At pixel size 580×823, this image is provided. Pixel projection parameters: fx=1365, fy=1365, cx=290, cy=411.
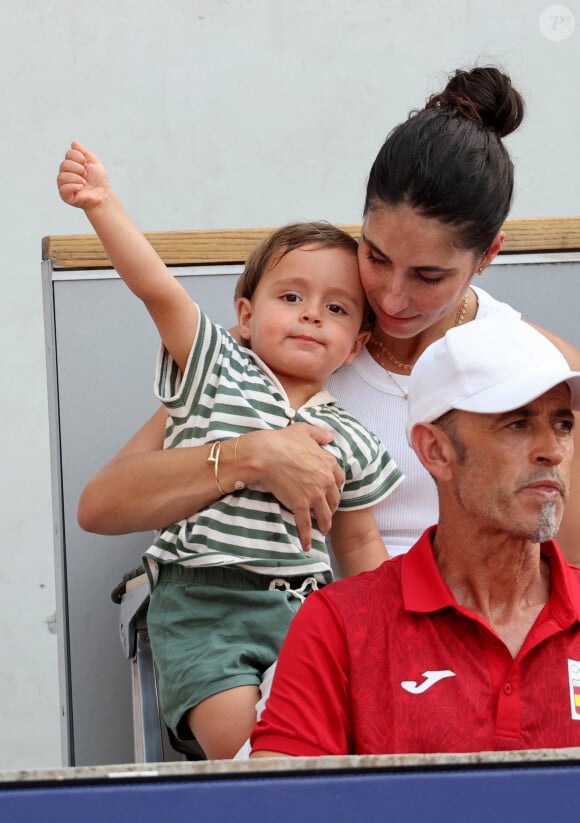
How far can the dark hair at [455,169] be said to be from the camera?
1768 mm

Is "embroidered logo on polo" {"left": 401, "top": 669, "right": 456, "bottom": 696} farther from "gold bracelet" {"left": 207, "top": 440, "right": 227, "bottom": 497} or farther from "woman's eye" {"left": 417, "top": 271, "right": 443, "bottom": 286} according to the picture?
"woman's eye" {"left": 417, "top": 271, "right": 443, "bottom": 286}

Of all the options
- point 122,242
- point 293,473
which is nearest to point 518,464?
point 293,473

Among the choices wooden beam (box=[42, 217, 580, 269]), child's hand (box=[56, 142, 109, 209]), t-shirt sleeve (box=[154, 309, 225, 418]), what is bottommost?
t-shirt sleeve (box=[154, 309, 225, 418])

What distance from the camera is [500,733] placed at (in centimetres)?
119

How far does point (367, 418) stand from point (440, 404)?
583mm

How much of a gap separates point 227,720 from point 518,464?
0.46 m

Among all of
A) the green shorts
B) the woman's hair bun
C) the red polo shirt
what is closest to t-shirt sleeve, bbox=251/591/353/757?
the red polo shirt

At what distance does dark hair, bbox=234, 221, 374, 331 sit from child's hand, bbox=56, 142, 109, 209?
273mm

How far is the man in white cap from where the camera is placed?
1197mm

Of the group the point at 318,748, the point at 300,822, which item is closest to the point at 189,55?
the point at 318,748

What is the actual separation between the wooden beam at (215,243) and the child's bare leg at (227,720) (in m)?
0.85

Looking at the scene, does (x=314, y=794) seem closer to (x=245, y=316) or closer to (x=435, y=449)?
(x=435, y=449)

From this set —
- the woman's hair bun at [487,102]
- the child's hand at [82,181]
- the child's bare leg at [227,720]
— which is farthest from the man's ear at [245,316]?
the child's bare leg at [227,720]

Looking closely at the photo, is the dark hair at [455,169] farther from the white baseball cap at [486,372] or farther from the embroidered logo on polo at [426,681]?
the embroidered logo on polo at [426,681]
